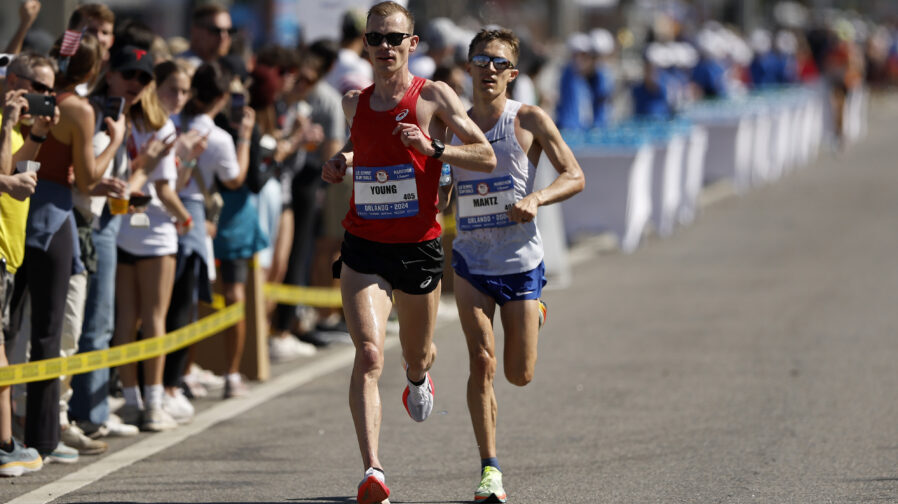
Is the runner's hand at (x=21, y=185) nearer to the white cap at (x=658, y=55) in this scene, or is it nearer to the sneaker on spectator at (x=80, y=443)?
the sneaker on spectator at (x=80, y=443)

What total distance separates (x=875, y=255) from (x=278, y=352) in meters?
7.31

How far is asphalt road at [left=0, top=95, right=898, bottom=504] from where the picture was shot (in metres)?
6.62

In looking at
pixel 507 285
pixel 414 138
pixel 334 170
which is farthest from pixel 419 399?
pixel 414 138

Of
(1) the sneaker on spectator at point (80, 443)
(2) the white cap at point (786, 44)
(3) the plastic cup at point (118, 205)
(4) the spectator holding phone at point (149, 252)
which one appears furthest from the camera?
(2) the white cap at point (786, 44)

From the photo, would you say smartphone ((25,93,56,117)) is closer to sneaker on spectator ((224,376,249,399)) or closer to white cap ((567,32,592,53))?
sneaker on spectator ((224,376,249,399))

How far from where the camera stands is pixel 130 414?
814 centimetres

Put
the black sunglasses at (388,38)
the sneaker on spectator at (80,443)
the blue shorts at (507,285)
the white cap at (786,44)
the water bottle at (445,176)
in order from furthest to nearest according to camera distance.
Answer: the white cap at (786,44), the sneaker on spectator at (80,443), the blue shorts at (507,285), the water bottle at (445,176), the black sunglasses at (388,38)

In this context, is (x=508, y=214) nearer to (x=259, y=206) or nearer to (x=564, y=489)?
(x=564, y=489)

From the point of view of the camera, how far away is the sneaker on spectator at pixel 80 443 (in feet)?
24.2

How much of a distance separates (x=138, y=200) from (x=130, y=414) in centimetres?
123

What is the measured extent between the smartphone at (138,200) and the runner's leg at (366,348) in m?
1.79

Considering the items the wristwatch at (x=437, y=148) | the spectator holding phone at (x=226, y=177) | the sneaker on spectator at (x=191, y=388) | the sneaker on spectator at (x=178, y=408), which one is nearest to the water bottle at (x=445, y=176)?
the wristwatch at (x=437, y=148)

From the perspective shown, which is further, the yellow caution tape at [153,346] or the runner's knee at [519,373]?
the yellow caution tape at [153,346]

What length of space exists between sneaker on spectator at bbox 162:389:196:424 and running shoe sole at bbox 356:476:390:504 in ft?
8.37
